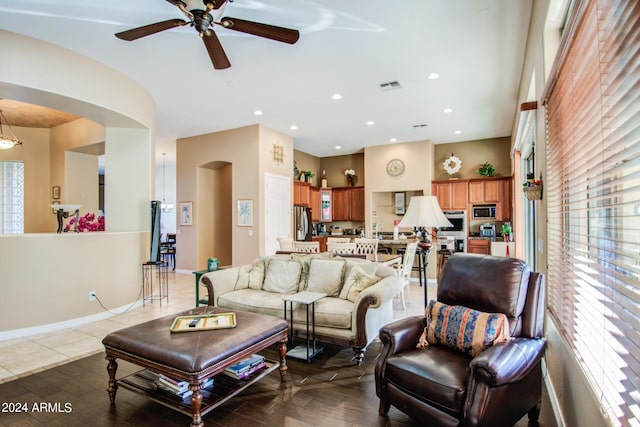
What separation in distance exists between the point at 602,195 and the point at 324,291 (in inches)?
103

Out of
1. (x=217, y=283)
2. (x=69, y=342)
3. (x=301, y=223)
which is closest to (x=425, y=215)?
(x=217, y=283)

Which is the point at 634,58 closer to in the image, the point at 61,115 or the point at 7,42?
the point at 7,42

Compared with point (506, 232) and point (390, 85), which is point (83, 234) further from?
point (506, 232)

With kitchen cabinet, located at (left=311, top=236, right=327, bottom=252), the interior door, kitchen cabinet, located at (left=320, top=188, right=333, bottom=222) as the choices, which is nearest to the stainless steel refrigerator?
the interior door

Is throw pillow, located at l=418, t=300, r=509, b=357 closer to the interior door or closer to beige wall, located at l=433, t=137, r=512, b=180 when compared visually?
the interior door

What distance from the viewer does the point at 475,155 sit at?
7855 mm

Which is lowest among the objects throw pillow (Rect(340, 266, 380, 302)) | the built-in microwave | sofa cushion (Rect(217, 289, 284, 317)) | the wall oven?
sofa cushion (Rect(217, 289, 284, 317))

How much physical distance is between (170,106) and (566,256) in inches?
225

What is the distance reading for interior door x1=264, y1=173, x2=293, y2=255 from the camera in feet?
22.2

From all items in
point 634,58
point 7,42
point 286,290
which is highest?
point 7,42

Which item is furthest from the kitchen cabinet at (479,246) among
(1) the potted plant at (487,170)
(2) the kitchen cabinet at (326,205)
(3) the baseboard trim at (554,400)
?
(3) the baseboard trim at (554,400)

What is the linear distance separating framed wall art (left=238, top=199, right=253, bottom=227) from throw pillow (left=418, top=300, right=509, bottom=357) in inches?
190

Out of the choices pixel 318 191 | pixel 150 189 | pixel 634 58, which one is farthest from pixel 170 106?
pixel 634 58

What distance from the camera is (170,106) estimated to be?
557 centimetres
